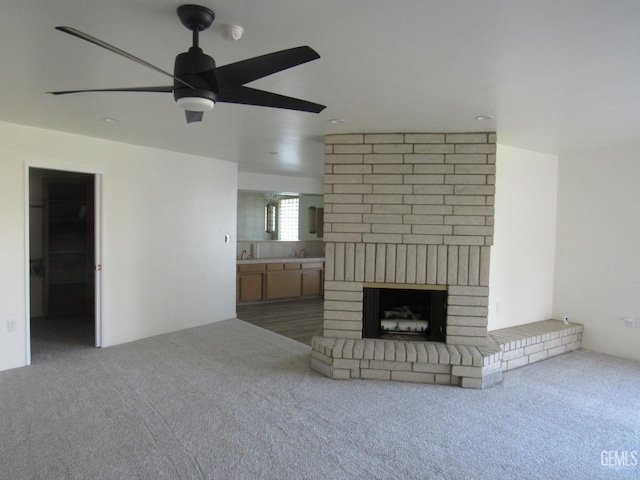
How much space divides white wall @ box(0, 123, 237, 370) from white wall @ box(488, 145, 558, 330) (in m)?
3.45

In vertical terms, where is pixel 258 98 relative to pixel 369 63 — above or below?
below

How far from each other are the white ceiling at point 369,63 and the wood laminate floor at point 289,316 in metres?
2.55

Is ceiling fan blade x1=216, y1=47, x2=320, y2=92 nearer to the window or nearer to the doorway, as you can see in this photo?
the doorway

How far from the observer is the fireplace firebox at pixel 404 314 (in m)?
3.61

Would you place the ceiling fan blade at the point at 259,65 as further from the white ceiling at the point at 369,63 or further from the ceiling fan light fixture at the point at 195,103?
the white ceiling at the point at 369,63

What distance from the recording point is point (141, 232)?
4.46 metres

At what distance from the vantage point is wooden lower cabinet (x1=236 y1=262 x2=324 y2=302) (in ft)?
21.2

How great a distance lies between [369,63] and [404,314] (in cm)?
255

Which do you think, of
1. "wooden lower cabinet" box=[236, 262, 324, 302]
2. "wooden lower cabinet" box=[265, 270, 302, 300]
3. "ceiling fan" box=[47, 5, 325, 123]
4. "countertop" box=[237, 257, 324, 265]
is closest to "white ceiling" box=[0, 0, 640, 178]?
"ceiling fan" box=[47, 5, 325, 123]

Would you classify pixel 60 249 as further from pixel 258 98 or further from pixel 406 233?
pixel 258 98

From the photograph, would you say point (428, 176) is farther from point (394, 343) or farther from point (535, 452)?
point (535, 452)

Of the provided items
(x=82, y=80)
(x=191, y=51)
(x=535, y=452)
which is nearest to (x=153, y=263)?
(x=82, y=80)

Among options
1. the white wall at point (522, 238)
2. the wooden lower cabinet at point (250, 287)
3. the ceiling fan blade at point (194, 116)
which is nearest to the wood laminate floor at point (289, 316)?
the wooden lower cabinet at point (250, 287)

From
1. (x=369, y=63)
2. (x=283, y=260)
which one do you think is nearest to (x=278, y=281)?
(x=283, y=260)
